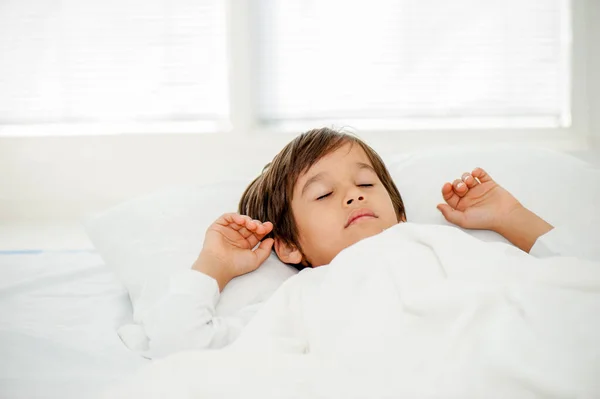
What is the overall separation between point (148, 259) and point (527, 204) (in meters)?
0.83

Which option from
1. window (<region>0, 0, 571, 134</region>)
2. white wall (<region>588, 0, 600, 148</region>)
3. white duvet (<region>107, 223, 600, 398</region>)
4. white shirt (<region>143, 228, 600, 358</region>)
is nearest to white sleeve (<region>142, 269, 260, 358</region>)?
white shirt (<region>143, 228, 600, 358</region>)

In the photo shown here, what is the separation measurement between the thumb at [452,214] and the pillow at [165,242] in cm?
35

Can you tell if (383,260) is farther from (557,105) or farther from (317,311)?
(557,105)

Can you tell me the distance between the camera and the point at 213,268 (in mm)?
1271

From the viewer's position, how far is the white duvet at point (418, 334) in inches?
31.2

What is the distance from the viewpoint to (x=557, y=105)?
2611mm

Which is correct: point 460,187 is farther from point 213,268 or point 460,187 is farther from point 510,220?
point 213,268

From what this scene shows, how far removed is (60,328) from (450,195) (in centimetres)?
84

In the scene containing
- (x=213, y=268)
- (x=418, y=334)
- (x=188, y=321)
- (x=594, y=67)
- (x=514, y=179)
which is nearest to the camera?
(x=418, y=334)

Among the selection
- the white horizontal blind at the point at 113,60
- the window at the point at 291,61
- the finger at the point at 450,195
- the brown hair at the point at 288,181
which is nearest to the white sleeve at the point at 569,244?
the finger at the point at 450,195

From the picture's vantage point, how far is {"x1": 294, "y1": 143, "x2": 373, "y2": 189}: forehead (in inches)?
53.7

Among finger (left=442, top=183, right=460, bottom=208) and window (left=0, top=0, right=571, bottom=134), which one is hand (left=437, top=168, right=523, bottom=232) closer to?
finger (left=442, top=183, right=460, bottom=208)

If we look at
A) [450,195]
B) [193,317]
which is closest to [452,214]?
[450,195]

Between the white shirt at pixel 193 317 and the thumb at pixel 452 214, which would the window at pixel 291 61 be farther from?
the white shirt at pixel 193 317
